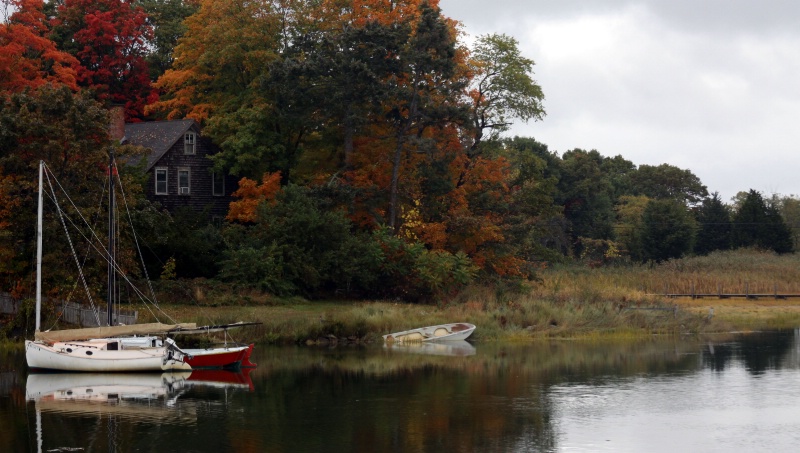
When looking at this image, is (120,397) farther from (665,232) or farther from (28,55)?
(665,232)

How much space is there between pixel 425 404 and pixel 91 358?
47.0 ft

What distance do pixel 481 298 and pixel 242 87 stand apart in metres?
24.5

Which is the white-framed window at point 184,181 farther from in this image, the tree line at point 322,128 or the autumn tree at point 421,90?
the autumn tree at point 421,90

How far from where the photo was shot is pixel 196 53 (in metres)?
74.0

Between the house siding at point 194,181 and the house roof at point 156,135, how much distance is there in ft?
1.52

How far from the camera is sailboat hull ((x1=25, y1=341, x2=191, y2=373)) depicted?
3972 centimetres

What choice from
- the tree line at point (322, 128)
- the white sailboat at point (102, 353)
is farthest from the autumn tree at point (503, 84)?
the white sailboat at point (102, 353)

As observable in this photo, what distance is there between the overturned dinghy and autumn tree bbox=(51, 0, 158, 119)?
36.6m

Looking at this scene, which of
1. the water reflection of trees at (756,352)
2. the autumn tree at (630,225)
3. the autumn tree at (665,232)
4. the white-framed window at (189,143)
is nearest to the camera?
the water reflection of trees at (756,352)

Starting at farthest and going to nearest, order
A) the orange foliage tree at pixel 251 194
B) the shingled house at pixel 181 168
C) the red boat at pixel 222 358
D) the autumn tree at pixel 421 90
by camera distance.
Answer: the shingled house at pixel 181 168
the orange foliage tree at pixel 251 194
the autumn tree at pixel 421 90
the red boat at pixel 222 358

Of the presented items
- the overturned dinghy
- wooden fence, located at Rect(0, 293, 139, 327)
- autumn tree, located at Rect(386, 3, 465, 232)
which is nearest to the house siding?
autumn tree, located at Rect(386, 3, 465, 232)

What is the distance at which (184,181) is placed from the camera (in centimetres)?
7338

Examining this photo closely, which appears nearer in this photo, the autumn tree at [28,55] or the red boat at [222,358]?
the red boat at [222,358]

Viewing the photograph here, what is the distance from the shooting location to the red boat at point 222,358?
40.8 metres
